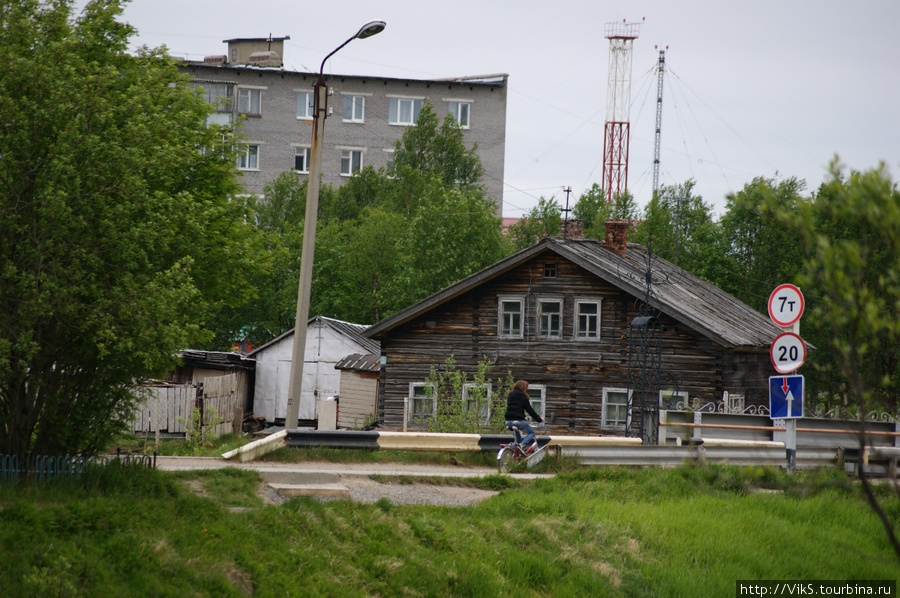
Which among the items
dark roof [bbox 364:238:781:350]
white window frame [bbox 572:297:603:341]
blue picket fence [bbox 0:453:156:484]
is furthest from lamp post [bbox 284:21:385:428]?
white window frame [bbox 572:297:603:341]

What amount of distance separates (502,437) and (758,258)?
34432 millimetres

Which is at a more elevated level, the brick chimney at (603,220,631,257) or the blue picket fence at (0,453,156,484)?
the brick chimney at (603,220,631,257)

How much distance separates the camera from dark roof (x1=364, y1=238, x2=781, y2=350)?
25.3 metres

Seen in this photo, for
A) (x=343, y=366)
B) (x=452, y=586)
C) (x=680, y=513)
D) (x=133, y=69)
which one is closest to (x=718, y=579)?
(x=680, y=513)

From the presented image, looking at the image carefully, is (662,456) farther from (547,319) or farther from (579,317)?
(547,319)

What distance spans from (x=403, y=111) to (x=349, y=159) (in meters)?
5.40

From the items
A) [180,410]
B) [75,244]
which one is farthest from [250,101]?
[75,244]

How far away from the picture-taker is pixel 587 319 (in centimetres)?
2795

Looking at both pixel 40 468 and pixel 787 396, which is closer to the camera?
pixel 40 468

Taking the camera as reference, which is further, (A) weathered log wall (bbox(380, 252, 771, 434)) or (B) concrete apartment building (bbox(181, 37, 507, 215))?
(B) concrete apartment building (bbox(181, 37, 507, 215))

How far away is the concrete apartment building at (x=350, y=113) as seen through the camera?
208 feet

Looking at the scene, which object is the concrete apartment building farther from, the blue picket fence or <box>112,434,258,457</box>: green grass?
the blue picket fence

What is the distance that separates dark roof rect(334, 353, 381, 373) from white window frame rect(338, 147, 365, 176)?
3044 cm

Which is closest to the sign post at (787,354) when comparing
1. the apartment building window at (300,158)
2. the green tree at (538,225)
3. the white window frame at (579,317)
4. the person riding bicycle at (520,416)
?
the person riding bicycle at (520,416)
